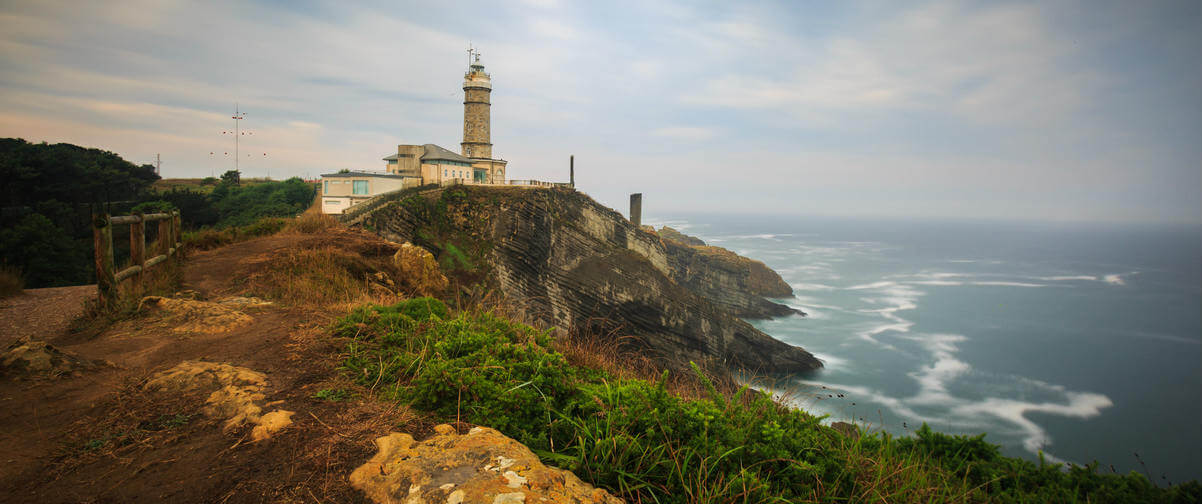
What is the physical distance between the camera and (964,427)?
24234 mm

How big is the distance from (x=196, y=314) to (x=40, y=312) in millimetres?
3757

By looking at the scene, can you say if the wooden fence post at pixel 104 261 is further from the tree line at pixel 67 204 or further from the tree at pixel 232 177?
the tree at pixel 232 177

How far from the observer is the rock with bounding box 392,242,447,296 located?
30.7ft

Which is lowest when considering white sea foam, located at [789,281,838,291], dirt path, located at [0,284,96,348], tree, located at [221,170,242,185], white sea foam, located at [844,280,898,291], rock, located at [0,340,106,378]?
white sea foam, located at [789,281,838,291]

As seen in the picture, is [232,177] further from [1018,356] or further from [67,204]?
[1018,356]

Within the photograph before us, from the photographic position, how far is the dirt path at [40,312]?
5258 mm

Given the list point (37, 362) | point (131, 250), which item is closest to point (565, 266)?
point (131, 250)

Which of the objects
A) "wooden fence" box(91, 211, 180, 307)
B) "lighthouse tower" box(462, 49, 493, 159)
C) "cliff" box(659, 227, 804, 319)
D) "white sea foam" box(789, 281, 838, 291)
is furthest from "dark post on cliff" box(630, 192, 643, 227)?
"wooden fence" box(91, 211, 180, 307)

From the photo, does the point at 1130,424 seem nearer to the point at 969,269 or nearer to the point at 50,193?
the point at 50,193

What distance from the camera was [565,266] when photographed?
2902 cm

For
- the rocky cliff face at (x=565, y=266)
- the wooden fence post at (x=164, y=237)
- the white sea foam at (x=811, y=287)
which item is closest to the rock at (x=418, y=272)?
the wooden fence post at (x=164, y=237)

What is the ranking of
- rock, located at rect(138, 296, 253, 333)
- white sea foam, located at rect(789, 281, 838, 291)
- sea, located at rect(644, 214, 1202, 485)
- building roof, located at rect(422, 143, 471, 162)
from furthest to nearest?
white sea foam, located at rect(789, 281, 838, 291) → building roof, located at rect(422, 143, 471, 162) → sea, located at rect(644, 214, 1202, 485) → rock, located at rect(138, 296, 253, 333)

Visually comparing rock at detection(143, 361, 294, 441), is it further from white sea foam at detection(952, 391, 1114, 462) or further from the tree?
the tree

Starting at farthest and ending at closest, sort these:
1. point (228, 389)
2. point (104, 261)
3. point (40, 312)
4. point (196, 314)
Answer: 1. point (40, 312)
2. point (104, 261)
3. point (196, 314)
4. point (228, 389)
